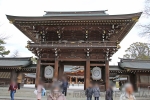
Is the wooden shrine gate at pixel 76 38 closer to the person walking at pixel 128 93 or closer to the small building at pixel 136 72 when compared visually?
the small building at pixel 136 72

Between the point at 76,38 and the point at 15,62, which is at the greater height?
the point at 76,38

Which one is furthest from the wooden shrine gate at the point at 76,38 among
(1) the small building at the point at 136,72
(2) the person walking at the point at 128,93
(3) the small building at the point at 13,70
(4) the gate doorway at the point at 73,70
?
(2) the person walking at the point at 128,93

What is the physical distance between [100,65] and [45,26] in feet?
22.7

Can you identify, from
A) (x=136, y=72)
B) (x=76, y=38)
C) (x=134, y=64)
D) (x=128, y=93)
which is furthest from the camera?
(x=134, y=64)

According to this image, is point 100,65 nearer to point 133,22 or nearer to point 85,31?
point 85,31

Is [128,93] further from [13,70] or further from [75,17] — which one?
[13,70]

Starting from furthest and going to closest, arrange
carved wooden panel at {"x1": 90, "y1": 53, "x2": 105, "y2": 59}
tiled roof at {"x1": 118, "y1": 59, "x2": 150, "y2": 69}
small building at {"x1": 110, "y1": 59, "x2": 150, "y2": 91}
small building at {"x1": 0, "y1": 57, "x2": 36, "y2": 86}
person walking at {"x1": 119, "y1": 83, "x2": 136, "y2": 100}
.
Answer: small building at {"x1": 0, "y1": 57, "x2": 36, "y2": 86}
tiled roof at {"x1": 118, "y1": 59, "x2": 150, "y2": 69}
small building at {"x1": 110, "y1": 59, "x2": 150, "y2": 91}
carved wooden panel at {"x1": 90, "y1": 53, "x2": 105, "y2": 59}
person walking at {"x1": 119, "y1": 83, "x2": 136, "y2": 100}

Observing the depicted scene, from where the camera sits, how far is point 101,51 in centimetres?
1798

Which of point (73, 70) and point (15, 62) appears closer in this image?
point (15, 62)

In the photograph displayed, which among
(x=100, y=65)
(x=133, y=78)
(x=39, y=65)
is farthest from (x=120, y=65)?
(x=39, y=65)

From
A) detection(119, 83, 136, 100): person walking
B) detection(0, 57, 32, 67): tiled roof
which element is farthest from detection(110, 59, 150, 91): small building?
detection(119, 83, 136, 100): person walking

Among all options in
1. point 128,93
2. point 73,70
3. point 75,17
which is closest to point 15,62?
point 75,17

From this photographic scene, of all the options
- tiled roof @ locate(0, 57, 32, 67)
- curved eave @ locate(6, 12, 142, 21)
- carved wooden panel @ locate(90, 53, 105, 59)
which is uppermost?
curved eave @ locate(6, 12, 142, 21)

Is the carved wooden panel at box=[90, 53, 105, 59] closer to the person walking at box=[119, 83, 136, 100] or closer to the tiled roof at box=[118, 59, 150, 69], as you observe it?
the tiled roof at box=[118, 59, 150, 69]
